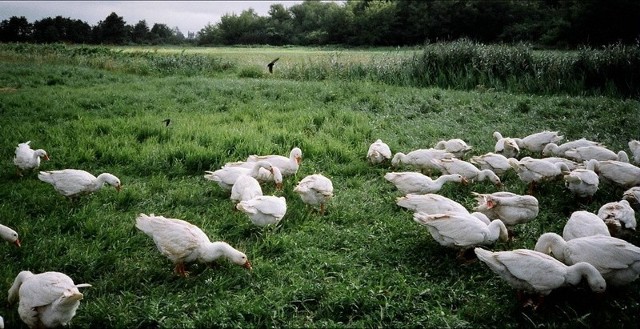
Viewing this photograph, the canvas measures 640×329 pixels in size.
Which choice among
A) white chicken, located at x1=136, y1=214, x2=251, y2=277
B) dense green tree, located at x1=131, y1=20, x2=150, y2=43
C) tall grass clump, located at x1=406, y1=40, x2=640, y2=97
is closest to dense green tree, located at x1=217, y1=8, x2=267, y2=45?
dense green tree, located at x1=131, y1=20, x2=150, y2=43

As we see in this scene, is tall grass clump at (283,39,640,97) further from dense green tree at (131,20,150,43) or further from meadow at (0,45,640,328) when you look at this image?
dense green tree at (131,20,150,43)

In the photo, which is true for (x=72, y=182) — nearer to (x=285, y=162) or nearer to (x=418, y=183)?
(x=285, y=162)

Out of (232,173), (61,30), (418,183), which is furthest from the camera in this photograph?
(61,30)

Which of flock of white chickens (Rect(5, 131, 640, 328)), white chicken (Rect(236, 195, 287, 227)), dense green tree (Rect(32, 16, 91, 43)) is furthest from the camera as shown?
dense green tree (Rect(32, 16, 91, 43))

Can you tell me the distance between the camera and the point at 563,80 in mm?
12805

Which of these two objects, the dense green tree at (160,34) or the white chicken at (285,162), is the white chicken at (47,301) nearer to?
the white chicken at (285,162)

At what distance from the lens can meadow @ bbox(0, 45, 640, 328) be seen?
3439mm

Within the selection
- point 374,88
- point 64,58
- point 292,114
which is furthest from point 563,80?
point 64,58

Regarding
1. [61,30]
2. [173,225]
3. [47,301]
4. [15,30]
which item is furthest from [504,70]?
Result: [15,30]

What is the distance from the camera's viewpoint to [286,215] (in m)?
5.06

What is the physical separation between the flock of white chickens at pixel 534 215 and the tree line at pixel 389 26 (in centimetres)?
2972

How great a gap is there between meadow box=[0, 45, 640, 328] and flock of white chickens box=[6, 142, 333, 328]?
0.18 metres

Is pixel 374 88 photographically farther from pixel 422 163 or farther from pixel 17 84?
pixel 17 84

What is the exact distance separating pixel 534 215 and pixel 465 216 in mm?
981
